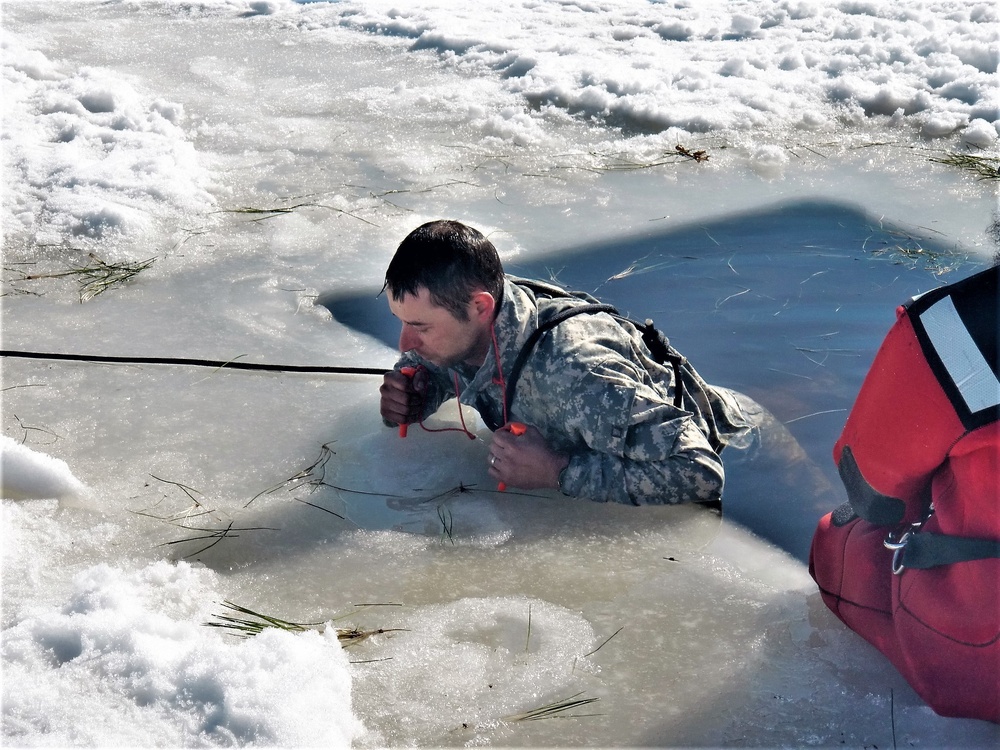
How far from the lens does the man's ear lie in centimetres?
232

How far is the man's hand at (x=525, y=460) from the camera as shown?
2.41m

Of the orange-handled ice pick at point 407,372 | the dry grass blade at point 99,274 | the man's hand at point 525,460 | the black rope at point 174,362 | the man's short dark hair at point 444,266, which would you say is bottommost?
the black rope at point 174,362

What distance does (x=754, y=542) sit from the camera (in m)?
2.41

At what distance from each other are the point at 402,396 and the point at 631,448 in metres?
0.66

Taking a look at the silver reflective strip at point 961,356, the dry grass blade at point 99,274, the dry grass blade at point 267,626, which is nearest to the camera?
the silver reflective strip at point 961,356

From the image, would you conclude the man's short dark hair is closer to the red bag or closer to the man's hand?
the man's hand

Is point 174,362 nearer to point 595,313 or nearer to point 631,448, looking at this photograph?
point 595,313

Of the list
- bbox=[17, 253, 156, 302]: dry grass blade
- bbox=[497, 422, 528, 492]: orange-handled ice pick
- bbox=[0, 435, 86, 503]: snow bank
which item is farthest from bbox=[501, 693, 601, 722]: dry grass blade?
bbox=[17, 253, 156, 302]: dry grass blade

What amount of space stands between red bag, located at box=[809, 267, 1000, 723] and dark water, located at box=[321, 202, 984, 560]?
649mm

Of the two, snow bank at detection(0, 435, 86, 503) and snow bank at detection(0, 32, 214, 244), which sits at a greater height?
snow bank at detection(0, 32, 214, 244)

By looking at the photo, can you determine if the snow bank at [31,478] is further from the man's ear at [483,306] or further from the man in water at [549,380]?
the man's ear at [483,306]

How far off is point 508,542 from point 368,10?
Result: 5.66m

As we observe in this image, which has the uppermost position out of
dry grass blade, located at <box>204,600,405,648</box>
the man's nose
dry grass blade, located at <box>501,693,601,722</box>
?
the man's nose

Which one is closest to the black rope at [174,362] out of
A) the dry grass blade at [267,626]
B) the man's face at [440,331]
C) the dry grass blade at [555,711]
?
the man's face at [440,331]
